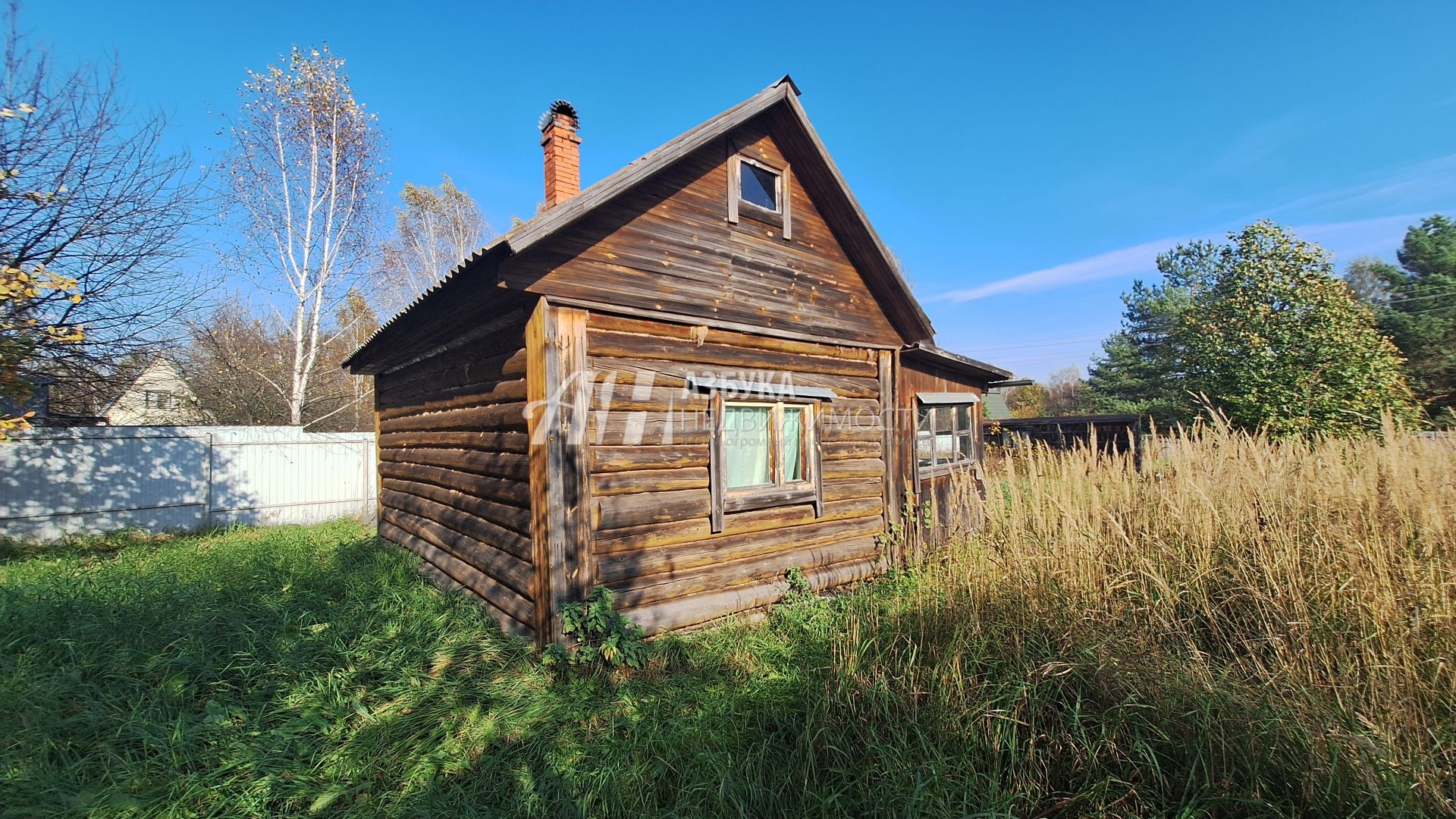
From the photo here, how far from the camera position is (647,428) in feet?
17.0

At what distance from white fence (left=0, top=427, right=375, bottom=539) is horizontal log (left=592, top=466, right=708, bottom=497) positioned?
11.7 meters

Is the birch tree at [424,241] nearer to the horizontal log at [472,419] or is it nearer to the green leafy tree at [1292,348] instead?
the horizontal log at [472,419]

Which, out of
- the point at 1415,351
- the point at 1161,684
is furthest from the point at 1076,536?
the point at 1415,351

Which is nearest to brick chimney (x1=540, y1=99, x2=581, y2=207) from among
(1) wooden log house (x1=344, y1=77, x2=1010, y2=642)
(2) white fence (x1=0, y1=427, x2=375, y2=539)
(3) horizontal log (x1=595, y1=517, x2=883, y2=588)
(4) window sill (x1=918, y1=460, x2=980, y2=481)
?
(1) wooden log house (x1=344, y1=77, x2=1010, y2=642)

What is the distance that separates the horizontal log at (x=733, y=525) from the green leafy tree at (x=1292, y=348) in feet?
32.0

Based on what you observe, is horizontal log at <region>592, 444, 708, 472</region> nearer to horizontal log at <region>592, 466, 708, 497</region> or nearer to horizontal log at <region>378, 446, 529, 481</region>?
horizontal log at <region>592, 466, 708, 497</region>

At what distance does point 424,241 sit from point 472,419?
19719 millimetres

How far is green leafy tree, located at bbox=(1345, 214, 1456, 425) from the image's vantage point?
1711 centimetres

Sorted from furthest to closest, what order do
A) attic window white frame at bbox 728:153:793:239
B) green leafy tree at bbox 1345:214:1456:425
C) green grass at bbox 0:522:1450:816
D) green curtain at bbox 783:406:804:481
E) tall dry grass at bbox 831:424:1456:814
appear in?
green leafy tree at bbox 1345:214:1456:425
green curtain at bbox 783:406:804:481
attic window white frame at bbox 728:153:793:239
green grass at bbox 0:522:1450:816
tall dry grass at bbox 831:424:1456:814

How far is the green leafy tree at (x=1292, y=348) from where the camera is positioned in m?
11.7

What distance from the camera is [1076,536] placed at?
3.44 m

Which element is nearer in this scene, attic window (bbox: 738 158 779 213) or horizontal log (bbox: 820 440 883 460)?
attic window (bbox: 738 158 779 213)

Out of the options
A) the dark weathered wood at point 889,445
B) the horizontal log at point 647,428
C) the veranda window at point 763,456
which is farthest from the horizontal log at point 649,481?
the dark weathered wood at point 889,445

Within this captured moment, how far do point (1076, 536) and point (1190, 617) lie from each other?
67cm
